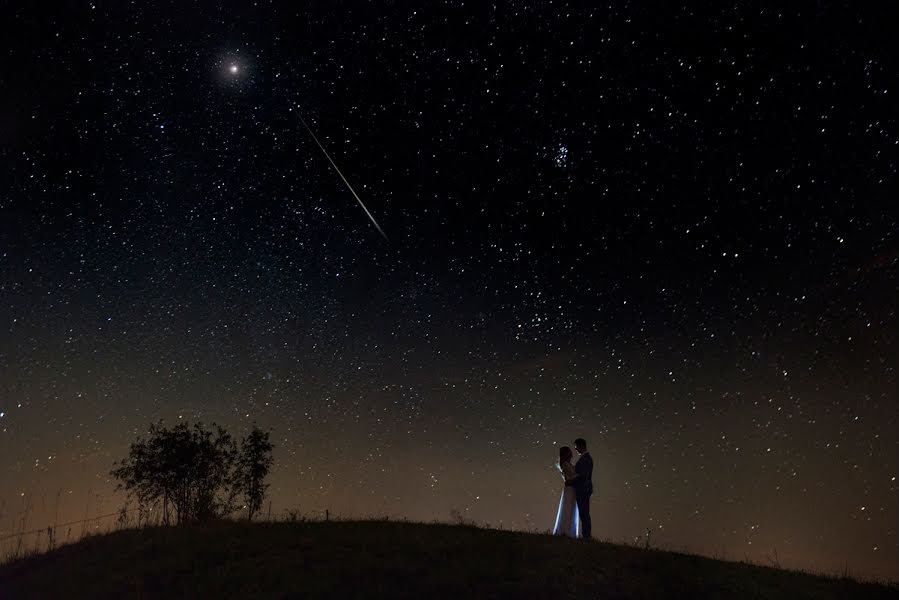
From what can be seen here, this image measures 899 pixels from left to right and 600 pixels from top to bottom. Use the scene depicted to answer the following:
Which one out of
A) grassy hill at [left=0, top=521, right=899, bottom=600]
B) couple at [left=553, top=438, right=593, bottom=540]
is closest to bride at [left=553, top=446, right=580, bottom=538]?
couple at [left=553, top=438, right=593, bottom=540]

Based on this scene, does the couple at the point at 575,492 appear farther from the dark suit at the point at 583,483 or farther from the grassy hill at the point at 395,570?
the grassy hill at the point at 395,570

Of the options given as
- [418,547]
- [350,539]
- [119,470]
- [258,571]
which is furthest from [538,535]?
[119,470]

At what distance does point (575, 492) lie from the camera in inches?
563

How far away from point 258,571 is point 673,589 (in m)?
6.46

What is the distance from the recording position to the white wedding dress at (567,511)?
14.3 metres

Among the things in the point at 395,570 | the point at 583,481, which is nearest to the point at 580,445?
the point at 583,481

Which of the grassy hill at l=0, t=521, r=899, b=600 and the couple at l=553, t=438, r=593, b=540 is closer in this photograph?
the grassy hill at l=0, t=521, r=899, b=600

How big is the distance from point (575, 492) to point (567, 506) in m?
0.37

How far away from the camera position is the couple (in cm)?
1409

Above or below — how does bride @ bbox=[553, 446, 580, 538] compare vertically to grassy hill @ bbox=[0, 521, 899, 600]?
above

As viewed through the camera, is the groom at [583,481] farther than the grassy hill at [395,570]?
Yes

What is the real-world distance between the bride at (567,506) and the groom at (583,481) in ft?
0.45

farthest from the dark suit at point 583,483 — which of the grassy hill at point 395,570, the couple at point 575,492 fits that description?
the grassy hill at point 395,570

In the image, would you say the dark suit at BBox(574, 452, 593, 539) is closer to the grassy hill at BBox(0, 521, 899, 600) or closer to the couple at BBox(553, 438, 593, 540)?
the couple at BBox(553, 438, 593, 540)
